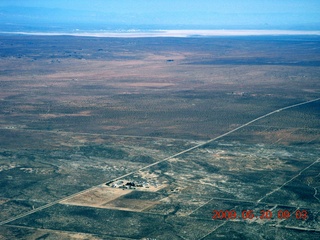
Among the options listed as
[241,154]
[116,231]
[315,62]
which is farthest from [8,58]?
[116,231]

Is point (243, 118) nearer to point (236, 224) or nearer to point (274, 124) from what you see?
point (274, 124)
